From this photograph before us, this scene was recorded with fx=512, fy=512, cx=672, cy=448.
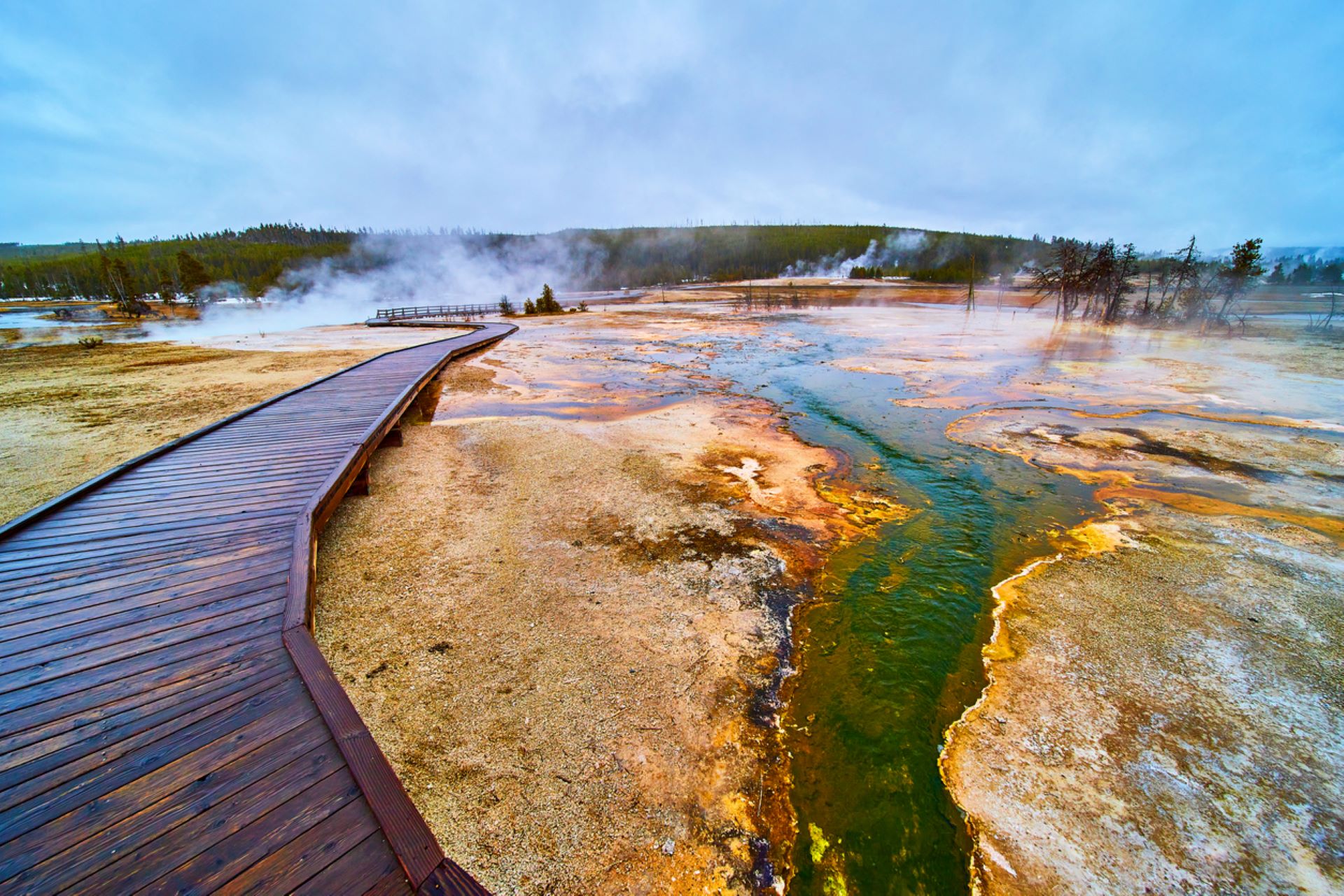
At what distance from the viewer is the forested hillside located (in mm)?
69375

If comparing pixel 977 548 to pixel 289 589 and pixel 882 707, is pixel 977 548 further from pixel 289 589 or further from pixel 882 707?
pixel 289 589

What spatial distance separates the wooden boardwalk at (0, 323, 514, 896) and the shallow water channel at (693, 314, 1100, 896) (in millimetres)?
2483

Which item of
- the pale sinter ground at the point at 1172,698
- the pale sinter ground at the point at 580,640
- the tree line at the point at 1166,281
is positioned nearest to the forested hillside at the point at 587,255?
the tree line at the point at 1166,281

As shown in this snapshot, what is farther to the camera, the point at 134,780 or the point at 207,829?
the point at 134,780

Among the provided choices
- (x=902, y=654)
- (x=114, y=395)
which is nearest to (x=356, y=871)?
(x=902, y=654)

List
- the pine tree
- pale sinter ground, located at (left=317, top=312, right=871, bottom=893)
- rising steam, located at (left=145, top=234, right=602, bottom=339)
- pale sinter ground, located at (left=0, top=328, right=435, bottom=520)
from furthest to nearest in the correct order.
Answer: the pine tree < rising steam, located at (left=145, top=234, right=602, bottom=339) < pale sinter ground, located at (left=0, top=328, right=435, bottom=520) < pale sinter ground, located at (left=317, top=312, right=871, bottom=893)

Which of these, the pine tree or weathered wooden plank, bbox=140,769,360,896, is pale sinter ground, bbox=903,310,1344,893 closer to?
weathered wooden plank, bbox=140,769,360,896

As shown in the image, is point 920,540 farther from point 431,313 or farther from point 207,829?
point 431,313

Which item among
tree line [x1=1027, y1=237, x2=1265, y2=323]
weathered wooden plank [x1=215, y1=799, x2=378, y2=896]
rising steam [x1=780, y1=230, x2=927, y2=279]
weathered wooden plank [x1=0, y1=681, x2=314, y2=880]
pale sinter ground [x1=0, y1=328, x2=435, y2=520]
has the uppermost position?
rising steam [x1=780, y1=230, x2=927, y2=279]

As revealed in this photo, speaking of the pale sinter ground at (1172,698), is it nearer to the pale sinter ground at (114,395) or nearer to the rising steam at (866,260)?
the pale sinter ground at (114,395)

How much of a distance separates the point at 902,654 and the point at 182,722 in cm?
520

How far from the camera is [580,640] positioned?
4730mm

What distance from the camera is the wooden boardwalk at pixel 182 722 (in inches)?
78.7

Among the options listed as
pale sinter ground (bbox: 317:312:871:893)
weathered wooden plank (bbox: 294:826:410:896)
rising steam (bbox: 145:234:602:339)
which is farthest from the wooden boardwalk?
rising steam (bbox: 145:234:602:339)
